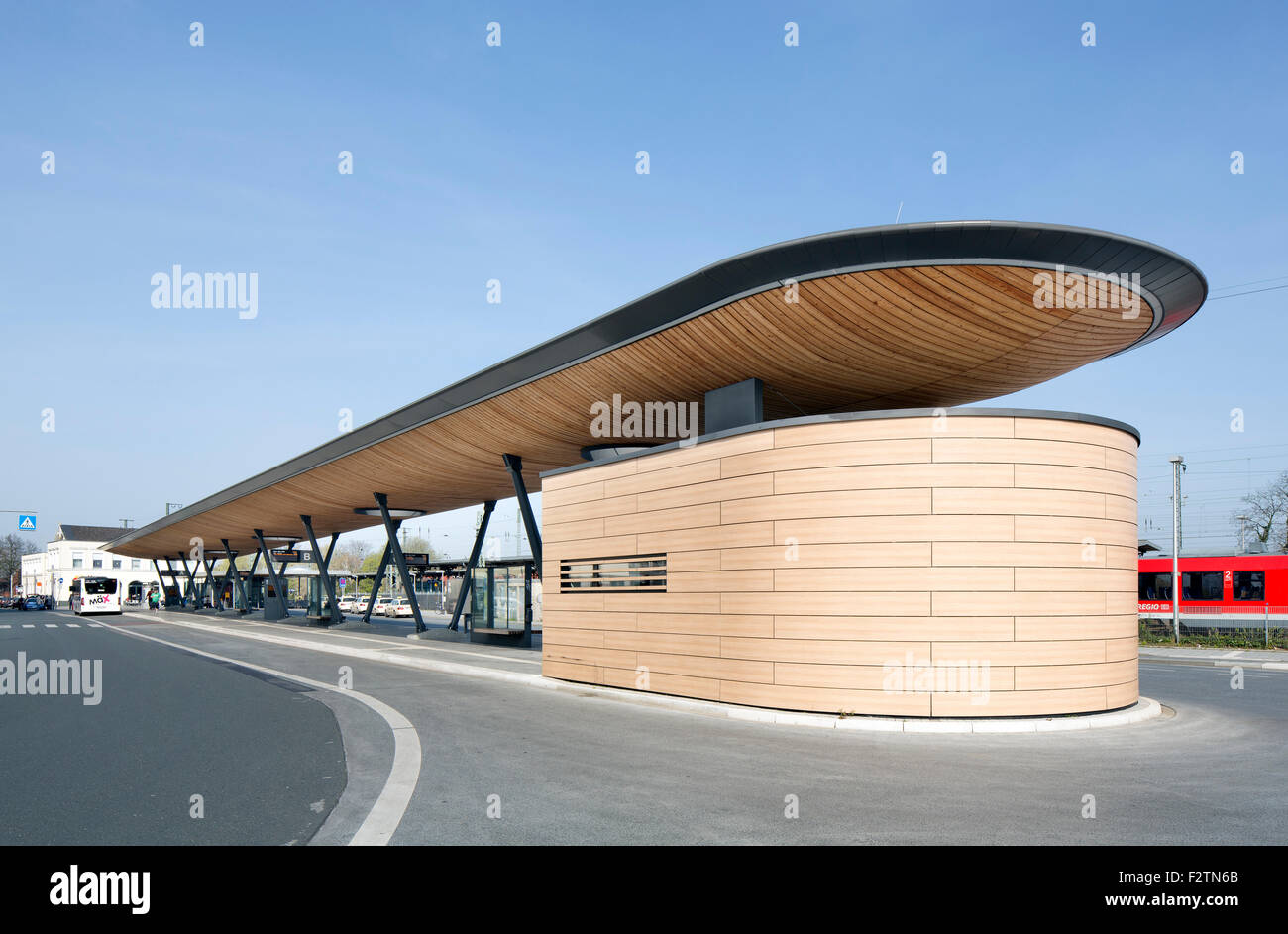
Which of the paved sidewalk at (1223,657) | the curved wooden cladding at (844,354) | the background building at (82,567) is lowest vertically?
the background building at (82,567)

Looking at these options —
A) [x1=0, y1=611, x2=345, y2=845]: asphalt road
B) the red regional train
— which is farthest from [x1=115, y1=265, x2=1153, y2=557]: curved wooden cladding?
the red regional train

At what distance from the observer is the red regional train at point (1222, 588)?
31.6 meters

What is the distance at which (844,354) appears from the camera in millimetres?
14969

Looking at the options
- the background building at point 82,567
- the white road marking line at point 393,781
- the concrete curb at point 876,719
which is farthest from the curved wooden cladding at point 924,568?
the background building at point 82,567

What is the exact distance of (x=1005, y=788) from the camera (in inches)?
312

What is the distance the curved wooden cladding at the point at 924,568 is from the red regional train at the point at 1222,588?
23.8 metres

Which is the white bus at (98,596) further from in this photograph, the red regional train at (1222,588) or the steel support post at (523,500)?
the red regional train at (1222,588)

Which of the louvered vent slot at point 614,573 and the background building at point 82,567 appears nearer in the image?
the louvered vent slot at point 614,573

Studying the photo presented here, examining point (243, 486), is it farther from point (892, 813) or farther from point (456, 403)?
point (892, 813)

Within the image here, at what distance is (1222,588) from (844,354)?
90.4 feet

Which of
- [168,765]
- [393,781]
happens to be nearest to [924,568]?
[393,781]

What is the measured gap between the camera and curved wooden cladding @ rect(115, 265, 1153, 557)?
42.3 feet

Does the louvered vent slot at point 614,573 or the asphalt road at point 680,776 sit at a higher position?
the louvered vent slot at point 614,573

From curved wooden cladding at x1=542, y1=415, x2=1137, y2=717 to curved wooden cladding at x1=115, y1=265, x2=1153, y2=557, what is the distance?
207 centimetres
